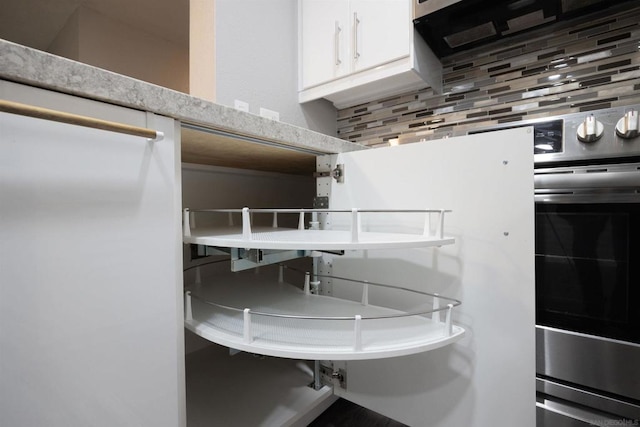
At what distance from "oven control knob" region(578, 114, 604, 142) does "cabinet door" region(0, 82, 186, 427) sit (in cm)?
95

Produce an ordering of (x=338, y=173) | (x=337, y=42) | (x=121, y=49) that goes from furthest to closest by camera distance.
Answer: (x=121, y=49)
(x=337, y=42)
(x=338, y=173)

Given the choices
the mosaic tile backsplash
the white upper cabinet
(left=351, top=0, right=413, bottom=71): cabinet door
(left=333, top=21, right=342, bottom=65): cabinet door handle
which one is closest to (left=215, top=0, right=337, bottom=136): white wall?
the white upper cabinet

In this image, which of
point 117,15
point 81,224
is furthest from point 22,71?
point 117,15

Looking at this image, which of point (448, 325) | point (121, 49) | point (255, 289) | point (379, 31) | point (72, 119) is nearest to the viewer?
point (72, 119)

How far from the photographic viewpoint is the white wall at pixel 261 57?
1.14 m

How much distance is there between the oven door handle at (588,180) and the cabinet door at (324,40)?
2.77 feet

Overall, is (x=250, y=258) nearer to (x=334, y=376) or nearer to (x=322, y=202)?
(x=322, y=202)

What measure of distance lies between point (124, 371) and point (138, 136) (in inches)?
15.9

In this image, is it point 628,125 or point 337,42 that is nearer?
point 628,125

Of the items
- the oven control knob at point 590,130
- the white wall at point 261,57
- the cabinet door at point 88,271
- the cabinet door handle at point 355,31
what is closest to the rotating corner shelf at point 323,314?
the cabinet door at point 88,271

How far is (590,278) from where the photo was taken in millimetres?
755

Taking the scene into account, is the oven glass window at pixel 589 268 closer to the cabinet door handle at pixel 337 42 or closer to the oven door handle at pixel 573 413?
the oven door handle at pixel 573 413

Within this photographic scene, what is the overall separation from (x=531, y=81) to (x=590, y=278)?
74 cm

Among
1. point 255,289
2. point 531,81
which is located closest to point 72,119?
point 255,289
